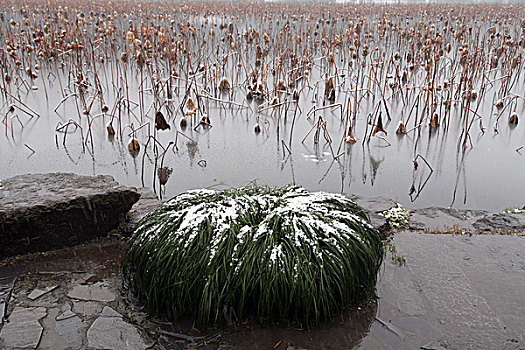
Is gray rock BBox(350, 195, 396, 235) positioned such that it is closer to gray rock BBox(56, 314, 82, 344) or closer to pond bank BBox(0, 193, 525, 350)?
pond bank BBox(0, 193, 525, 350)

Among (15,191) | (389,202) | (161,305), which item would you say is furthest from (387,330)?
(15,191)

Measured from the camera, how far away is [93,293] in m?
2.26

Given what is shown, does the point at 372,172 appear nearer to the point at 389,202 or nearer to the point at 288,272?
the point at 389,202

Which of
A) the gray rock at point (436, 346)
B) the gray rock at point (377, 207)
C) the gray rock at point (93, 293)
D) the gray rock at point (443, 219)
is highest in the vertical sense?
the gray rock at point (377, 207)

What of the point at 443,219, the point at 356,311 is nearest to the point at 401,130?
the point at 443,219

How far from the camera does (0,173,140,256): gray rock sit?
2.52 metres

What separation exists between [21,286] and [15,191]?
64 cm

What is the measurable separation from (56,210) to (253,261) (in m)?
1.23

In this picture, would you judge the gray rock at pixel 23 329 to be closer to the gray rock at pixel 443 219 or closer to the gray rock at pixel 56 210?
the gray rock at pixel 56 210

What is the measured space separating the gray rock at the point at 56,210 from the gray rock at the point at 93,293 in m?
0.46

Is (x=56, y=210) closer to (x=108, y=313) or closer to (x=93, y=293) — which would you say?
(x=93, y=293)

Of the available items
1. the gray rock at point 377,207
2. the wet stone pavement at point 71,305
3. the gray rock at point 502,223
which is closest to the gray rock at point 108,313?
the wet stone pavement at point 71,305

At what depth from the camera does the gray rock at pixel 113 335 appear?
6.14 feet

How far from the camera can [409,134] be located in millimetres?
5090
